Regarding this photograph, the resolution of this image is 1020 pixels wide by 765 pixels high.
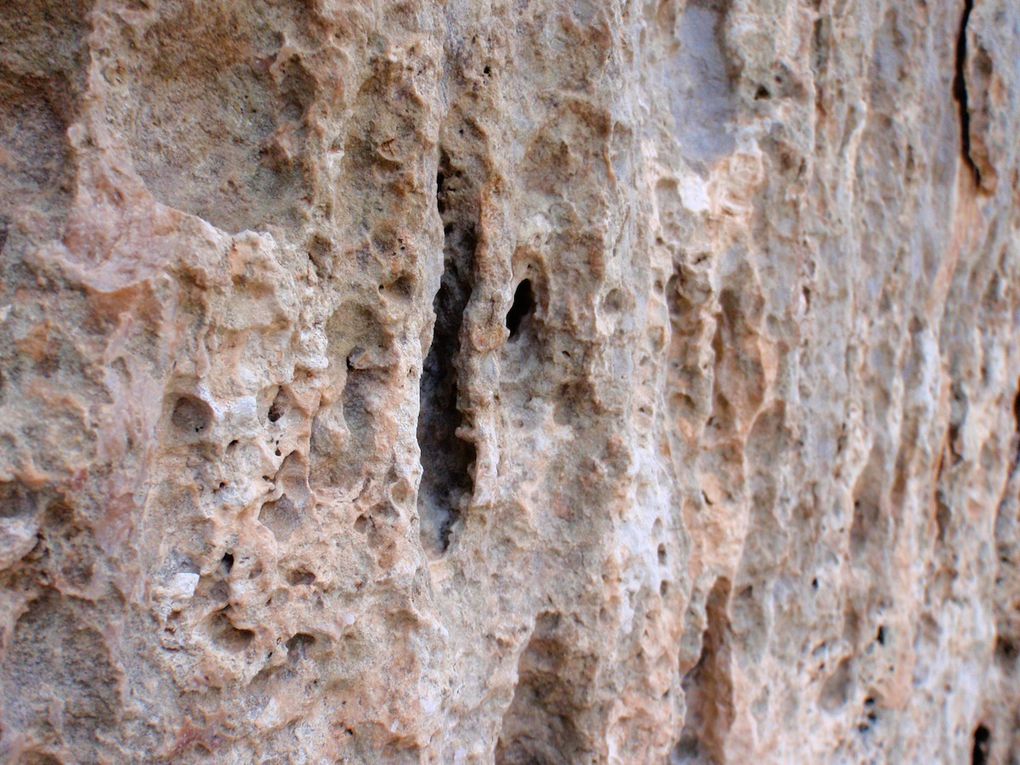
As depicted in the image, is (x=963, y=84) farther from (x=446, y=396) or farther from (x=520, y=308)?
(x=446, y=396)

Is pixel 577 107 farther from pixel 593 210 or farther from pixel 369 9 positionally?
pixel 369 9

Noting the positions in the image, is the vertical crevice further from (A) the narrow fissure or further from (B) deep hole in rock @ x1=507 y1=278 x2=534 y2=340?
(A) the narrow fissure

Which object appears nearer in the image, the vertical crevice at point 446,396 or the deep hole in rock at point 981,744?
the vertical crevice at point 446,396

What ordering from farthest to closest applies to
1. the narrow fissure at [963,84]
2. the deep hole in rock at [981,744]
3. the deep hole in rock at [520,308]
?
1. the deep hole in rock at [981,744]
2. the narrow fissure at [963,84]
3. the deep hole in rock at [520,308]

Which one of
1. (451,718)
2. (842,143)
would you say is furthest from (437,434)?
(842,143)

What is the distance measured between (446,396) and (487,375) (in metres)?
0.07

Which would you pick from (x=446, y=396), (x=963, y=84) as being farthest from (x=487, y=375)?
(x=963, y=84)

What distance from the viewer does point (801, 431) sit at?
1834 mm

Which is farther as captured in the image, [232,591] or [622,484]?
[622,484]

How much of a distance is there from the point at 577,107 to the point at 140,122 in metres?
0.62

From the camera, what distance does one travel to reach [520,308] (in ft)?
4.63

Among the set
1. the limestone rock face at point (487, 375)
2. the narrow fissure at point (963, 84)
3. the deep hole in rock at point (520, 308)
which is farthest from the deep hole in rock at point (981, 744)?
the deep hole in rock at point (520, 308)

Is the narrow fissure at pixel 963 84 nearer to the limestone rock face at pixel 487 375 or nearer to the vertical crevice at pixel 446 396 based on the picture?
the limestone rock face at pixel 487 375

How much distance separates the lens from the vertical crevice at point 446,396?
4.17 feet
